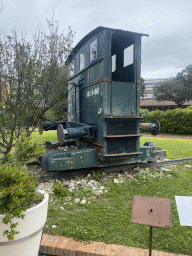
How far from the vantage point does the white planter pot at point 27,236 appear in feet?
7.36

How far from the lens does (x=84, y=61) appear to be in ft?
21.4

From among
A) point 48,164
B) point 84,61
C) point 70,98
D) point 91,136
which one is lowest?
point 48,164

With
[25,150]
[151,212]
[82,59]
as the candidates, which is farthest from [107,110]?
[151,212]

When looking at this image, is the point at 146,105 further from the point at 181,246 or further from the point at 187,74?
the point at 181,246

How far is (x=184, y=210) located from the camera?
2543mm

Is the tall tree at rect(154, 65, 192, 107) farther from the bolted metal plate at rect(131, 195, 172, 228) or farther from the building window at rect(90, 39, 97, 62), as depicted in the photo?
the bolted metal plate at rect(131, 195, 172, 228)

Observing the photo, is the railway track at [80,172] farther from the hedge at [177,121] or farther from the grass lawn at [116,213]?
the hedge at [177,121]

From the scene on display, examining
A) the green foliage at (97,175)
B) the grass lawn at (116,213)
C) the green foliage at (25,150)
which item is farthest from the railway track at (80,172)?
the green foliage at (25,150)

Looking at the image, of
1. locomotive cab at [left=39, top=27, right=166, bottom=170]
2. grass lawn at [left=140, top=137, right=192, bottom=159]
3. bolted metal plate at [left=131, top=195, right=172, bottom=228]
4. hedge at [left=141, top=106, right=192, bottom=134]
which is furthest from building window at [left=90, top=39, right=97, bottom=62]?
hedge at [left=141, top=106, right=192, bottom=134]

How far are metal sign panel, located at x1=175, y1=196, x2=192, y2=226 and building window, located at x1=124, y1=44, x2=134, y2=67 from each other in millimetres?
4323

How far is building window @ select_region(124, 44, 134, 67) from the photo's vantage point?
589 cm

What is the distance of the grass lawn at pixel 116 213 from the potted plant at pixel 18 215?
3.05 ft

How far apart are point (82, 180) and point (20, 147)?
2951mm

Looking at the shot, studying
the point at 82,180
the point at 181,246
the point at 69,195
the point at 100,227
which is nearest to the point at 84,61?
the point at 82,180
